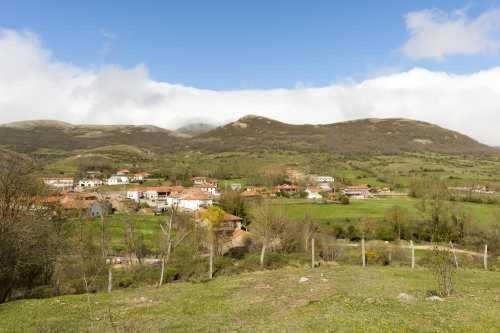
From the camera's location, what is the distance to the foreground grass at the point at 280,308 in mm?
12344

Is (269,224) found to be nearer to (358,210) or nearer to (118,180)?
(358,210)

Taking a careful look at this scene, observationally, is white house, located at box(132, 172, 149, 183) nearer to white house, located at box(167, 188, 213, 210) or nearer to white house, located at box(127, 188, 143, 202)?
white house, located at box(127, 188, 143, 202)

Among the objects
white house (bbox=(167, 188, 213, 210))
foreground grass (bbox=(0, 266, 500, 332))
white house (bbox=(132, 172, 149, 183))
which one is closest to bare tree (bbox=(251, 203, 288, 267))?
foreground grass (bbox=(0, 266, 500, 332))

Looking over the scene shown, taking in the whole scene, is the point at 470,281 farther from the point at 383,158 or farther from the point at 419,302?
the point at 383,158

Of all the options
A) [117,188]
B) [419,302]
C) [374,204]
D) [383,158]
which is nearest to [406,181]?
[374,204]

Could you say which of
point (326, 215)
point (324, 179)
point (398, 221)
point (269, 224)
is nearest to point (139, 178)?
point (324, 179)

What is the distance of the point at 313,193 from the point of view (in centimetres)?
11900

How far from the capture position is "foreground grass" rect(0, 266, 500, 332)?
40.5 ft

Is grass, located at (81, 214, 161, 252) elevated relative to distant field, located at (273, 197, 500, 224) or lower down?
lower down

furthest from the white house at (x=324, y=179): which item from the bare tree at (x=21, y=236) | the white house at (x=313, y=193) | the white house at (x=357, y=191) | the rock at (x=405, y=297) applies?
the rock at (x=405, y=297)

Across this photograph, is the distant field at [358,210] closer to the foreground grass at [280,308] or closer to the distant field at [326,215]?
the distant field at [326,215]

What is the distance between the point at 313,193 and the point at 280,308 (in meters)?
105

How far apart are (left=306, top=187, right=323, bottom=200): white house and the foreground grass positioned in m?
91.2

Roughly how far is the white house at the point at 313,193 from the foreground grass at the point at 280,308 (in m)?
91.2
